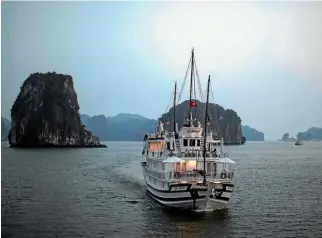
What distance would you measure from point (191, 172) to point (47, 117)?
85682 millimetres

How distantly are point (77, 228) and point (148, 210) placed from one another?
4127 mm

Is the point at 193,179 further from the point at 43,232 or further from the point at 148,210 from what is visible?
the point at 43,232

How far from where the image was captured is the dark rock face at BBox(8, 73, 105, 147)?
9644 centimetres

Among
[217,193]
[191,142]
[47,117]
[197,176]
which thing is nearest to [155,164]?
[191,142]

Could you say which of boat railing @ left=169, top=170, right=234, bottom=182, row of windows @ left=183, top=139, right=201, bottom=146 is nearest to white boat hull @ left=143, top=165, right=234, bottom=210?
boat railing @ left=169, top=170, right=234, bottom=182

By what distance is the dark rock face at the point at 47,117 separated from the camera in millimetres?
96438

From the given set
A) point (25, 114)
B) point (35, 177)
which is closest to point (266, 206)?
point (35, 177)

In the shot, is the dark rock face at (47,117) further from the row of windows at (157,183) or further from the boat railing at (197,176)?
the boat railing at (197,176)

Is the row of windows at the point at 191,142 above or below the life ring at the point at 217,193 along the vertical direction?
above

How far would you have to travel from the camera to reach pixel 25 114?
3905 inches

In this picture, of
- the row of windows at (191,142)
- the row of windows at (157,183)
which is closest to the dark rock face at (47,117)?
the row of windows at (157,183)

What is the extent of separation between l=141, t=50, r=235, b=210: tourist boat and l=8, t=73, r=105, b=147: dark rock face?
7967 cm

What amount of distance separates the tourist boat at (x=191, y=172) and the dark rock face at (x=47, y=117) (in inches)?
3137

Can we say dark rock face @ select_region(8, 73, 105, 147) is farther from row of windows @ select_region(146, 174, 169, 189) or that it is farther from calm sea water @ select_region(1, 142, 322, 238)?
row of windows @ select_region(146, 174, 169, 189)
